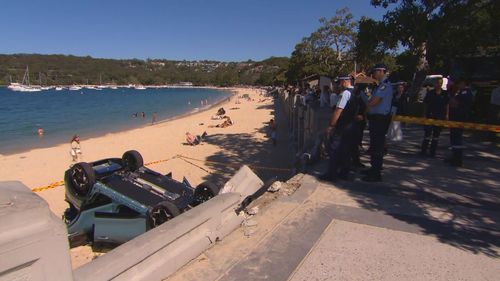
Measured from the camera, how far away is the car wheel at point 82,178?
6.40 metres

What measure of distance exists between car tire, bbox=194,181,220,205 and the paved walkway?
4.18ft

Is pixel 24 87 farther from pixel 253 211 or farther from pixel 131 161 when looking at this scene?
pixel 253 211

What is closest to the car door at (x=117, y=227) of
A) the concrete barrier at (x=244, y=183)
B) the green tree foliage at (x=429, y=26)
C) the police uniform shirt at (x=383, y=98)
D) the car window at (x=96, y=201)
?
the car window at (x=96, y=201)

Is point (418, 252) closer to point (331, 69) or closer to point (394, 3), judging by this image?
point (394, 3)

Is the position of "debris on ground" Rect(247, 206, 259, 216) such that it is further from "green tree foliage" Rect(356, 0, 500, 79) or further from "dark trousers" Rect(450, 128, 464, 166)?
"green tree foliage" Rect(356, 0, 500, 79)

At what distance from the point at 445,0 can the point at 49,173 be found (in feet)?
52.2

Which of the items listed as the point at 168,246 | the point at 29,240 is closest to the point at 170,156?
the point at 168,246

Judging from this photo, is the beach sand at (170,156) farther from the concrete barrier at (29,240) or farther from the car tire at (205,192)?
the concrete barrier at (29,240)

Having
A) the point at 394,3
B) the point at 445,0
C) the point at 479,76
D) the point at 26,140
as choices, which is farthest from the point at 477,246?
the point at 26,140

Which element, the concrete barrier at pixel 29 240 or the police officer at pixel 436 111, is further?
the police officer at pixel 436 111

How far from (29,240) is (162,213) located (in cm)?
332

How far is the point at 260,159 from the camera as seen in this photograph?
49.4 ft

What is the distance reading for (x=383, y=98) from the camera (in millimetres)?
5578

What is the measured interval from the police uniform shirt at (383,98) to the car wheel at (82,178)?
15.9ft
